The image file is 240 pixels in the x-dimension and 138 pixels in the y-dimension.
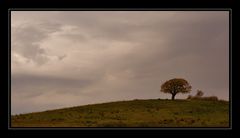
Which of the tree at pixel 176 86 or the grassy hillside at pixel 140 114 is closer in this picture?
the grassy hillside at pixel 140 114

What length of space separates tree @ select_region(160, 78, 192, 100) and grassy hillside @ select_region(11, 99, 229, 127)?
160 millimetres

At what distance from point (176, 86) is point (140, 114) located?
50 cm

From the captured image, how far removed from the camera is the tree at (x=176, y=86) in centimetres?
420

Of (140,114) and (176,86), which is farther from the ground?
(176,86)

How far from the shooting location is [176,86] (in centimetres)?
422

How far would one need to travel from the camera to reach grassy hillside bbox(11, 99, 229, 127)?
158 inches

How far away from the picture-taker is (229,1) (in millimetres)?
3607

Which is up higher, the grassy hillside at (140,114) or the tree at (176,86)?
the tree at (176,86)

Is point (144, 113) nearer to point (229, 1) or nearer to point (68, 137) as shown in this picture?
point (68, 137)

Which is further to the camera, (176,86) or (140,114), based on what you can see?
(140,114)

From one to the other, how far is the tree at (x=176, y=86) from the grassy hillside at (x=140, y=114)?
0.52ft

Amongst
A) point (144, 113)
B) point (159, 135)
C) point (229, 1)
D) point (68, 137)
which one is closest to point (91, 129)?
point (68, 137)
